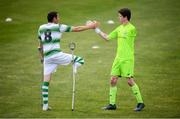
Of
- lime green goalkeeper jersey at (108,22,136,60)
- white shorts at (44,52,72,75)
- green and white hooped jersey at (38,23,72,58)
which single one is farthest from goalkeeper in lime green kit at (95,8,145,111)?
white shorts at (44,52,72,75)

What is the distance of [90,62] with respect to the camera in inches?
876

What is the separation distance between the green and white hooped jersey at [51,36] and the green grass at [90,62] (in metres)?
1.58

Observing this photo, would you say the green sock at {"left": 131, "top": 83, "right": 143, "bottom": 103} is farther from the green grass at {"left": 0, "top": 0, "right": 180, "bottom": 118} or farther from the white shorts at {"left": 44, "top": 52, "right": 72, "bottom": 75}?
the white shorts at {"left": 44, "top": 52, "right": 72, "bottom": 75}

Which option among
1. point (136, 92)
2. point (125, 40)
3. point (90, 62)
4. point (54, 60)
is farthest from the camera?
point (90, 62)

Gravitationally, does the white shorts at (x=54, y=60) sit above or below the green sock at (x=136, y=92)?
above

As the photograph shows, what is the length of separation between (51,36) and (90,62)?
7.13 metres

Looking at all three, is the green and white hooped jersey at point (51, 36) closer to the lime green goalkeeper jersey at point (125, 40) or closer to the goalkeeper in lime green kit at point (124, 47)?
the goalkeeper in lime green kit at point (124, 47)

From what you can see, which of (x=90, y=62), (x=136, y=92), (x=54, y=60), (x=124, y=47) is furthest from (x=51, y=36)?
(x=90, y=62)

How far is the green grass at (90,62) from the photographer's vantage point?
1588cm

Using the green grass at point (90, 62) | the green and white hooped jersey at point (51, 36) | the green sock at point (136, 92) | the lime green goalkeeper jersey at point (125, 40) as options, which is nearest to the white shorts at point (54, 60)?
the green and white hooped jersey at point (51, 36)

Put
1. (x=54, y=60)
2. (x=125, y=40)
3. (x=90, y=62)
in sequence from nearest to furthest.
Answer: (x=125, y=40)
(x=54, y=60)
(x=90, y=62)

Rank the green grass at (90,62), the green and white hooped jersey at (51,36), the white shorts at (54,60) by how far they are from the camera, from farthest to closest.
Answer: the green grass at (90,62), the white shorts at (54,60), the green and white hooped jersey at (51,36)

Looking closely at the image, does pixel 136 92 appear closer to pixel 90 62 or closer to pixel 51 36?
pixel 51 36

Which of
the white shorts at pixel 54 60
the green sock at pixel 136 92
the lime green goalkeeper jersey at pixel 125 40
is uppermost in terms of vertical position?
the lime green goalkeeper jersey at pixel 125 40
